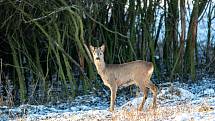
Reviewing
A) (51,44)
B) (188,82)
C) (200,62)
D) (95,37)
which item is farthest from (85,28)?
(200,62)

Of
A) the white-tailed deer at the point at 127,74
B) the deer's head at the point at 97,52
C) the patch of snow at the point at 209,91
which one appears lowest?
the patch of snow at the point at 209,91

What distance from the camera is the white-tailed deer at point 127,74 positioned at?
1119 cm

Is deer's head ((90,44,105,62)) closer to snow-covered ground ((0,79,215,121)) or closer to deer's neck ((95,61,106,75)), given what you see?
deer's neck ((95,61,106,75))

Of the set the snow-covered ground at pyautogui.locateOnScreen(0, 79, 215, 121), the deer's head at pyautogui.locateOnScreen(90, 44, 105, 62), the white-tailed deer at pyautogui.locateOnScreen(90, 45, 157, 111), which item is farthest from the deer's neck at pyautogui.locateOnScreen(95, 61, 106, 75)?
the snow-covered ground at pyautogui.locateOnScreen(0, 79, 215, 121)

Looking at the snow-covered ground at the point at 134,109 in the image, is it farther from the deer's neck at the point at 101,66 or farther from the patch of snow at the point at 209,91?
the deer's neck at the point at 101,66

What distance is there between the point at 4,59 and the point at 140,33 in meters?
4.16

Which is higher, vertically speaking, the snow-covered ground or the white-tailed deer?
the white-tailed deer

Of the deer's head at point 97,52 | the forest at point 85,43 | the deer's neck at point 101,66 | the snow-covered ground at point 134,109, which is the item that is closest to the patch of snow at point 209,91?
the snow-covered ground at point 134,109

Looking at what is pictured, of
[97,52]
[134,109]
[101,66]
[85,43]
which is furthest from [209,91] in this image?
Answer: [97,52]

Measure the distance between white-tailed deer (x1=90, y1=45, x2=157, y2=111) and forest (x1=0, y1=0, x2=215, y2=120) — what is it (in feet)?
7.32

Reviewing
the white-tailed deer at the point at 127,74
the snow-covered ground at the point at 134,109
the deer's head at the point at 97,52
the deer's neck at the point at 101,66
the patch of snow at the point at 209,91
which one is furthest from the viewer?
the patch of snow at the point at 209,91

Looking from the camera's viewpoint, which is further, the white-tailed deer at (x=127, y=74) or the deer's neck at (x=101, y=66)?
the deer's neck at (x=101, y=66)

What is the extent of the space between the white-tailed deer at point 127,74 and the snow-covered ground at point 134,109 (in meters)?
0.39

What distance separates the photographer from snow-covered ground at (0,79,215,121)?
912cm
